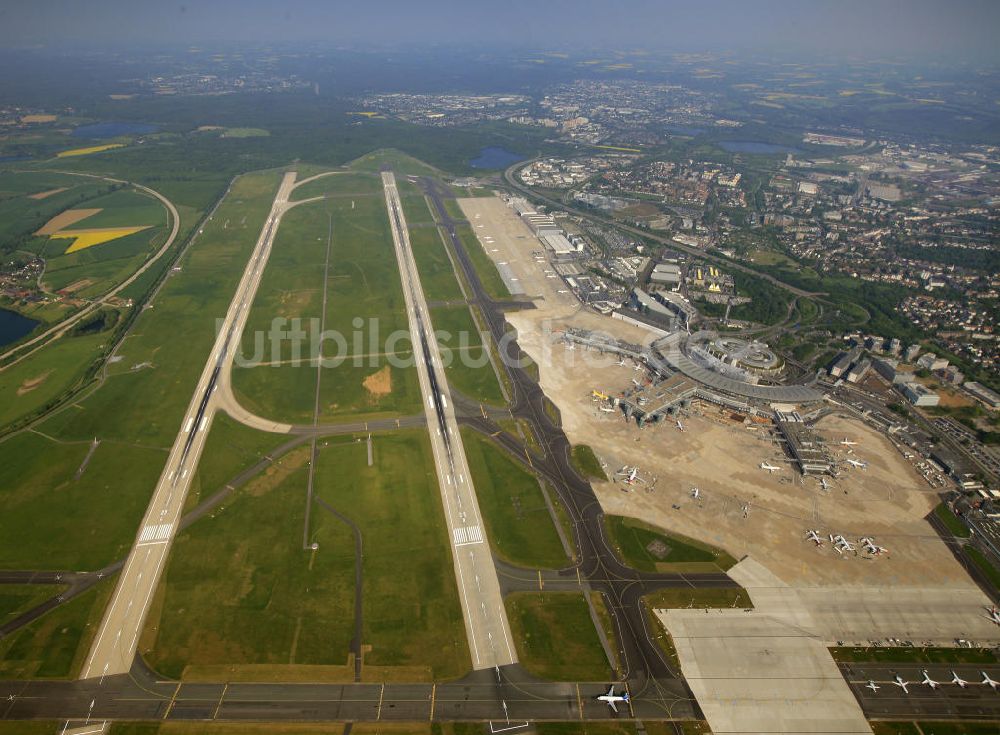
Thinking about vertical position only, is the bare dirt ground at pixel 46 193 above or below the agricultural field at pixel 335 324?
above

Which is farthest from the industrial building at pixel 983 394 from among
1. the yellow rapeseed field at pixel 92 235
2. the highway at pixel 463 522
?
the yellow rapeseed field at pixel 92 235

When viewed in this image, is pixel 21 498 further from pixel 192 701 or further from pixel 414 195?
pixel 414 195

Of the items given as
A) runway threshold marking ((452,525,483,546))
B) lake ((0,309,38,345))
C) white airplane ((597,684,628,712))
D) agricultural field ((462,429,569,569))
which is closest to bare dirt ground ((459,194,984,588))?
agricultural field ((462,429,569,569))

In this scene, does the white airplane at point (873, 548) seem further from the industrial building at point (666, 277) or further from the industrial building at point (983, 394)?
the industrial building at point (666, 277)

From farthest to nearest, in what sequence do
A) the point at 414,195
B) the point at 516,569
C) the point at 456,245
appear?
1. the point at 414,195
2. the point at 456,245
3. the point at 516,569

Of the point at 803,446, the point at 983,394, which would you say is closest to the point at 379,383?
the point at 803,446

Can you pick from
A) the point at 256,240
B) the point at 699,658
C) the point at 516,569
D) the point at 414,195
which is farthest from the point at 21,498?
the point at 414,195
